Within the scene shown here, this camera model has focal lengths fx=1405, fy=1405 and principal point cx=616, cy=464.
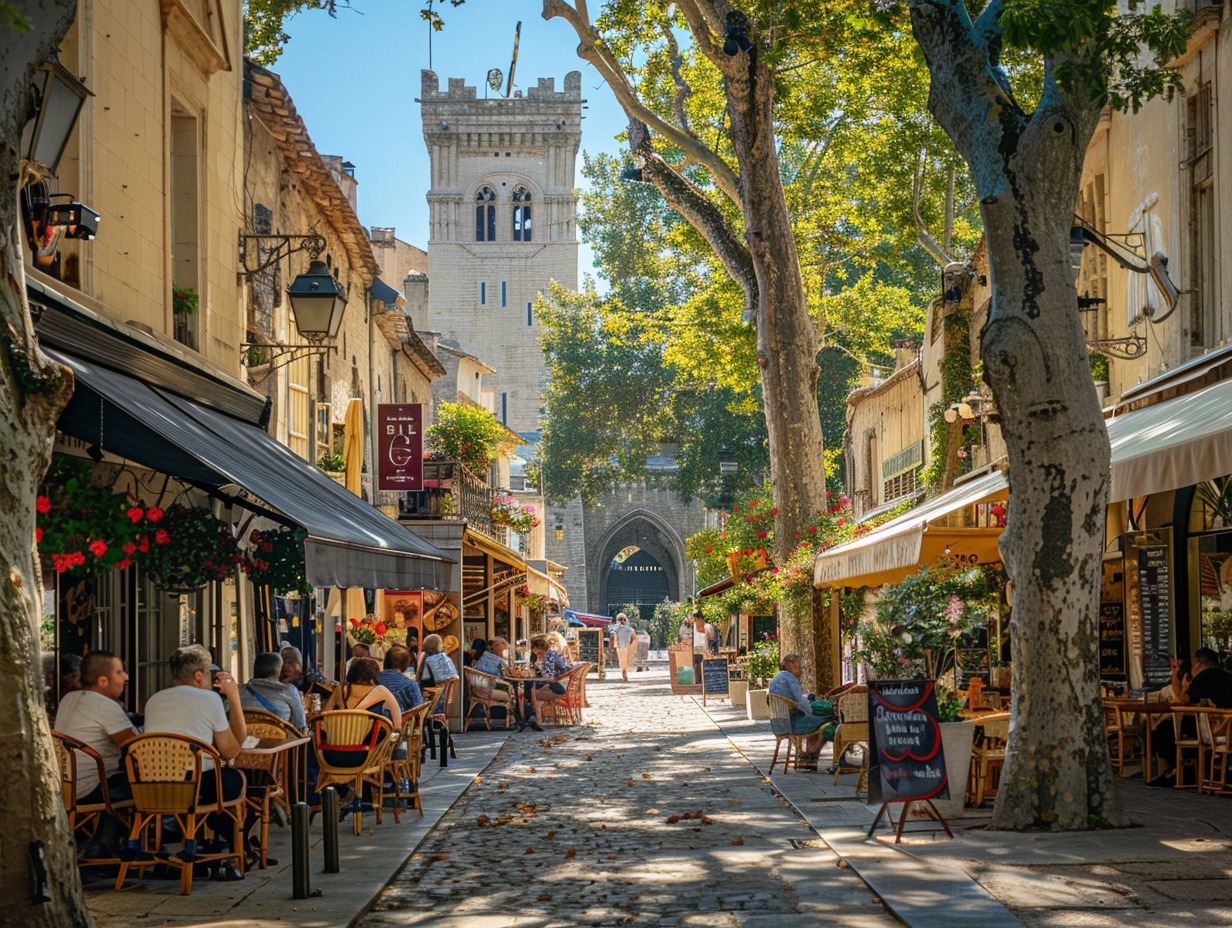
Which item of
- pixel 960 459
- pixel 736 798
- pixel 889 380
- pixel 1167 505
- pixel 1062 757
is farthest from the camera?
pixel 889 380

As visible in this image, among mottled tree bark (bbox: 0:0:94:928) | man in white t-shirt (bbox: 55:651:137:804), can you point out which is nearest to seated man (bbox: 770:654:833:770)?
man in white t-shirt (bbox: 55:651:137:804)

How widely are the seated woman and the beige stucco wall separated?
10.1 ft

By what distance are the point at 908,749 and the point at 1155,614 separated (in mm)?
5753

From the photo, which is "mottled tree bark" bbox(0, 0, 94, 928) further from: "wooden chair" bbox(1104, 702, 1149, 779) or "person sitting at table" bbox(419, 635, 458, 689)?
"person sitting at table" bbox(419, 635, 458, 689)

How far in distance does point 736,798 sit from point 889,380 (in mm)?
14890

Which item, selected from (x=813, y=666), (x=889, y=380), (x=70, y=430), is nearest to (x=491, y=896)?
(x=70, y=430)

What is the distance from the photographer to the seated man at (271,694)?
901cm

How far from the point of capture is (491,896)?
698 cm

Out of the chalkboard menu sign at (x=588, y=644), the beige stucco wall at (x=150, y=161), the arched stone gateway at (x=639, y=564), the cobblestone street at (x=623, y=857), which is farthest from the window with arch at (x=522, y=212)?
the cobblestone street at (x=623, y=857)

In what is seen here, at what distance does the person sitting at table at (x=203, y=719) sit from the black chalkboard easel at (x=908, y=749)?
12.3ft

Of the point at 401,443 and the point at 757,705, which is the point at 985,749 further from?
the point at 401,443

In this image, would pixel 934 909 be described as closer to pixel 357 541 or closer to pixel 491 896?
pixel 491 896

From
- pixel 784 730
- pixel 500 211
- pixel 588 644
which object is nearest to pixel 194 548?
pixel 784 730

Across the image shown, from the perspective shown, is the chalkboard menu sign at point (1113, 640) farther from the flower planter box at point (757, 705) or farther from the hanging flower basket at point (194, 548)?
the hanging flower basket at point (194, 548)
